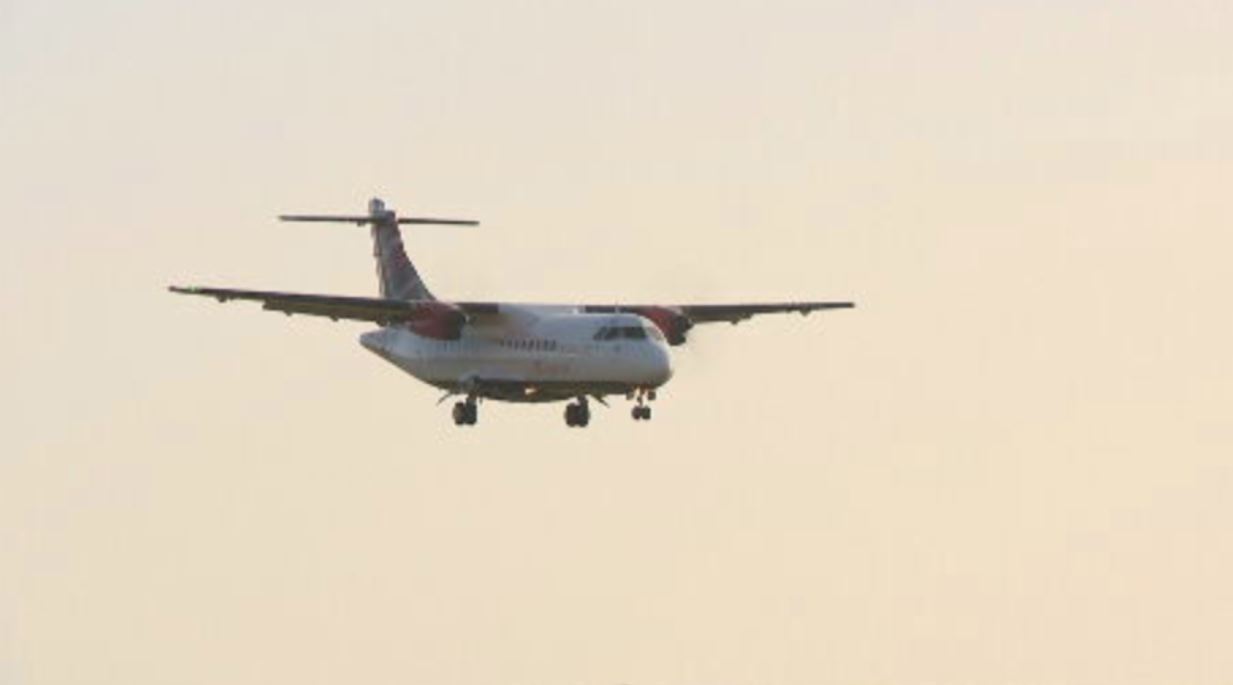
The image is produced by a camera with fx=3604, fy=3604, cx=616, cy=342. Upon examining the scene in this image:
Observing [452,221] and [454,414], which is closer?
[454,414]

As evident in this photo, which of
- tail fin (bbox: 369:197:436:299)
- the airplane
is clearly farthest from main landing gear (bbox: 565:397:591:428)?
tail fin (bbox: 369:197:436:299)

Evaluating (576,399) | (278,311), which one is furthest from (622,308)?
(278,311)

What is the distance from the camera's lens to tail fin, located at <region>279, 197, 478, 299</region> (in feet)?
404

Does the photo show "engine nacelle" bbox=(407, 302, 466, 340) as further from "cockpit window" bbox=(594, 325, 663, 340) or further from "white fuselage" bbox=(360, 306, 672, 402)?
"cockpit window" bbox=(594, 325, 663, 340)

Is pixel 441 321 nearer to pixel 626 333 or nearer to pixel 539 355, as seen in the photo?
pixel 539 355

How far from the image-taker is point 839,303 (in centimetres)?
11750

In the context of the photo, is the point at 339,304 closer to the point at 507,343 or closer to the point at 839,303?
the point at 507,343

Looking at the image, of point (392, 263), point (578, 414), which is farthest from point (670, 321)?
point (392, 263)

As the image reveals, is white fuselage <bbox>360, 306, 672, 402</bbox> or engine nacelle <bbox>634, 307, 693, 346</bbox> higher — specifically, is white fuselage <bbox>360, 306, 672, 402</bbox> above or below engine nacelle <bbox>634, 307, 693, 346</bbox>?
below

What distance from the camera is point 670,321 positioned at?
113m

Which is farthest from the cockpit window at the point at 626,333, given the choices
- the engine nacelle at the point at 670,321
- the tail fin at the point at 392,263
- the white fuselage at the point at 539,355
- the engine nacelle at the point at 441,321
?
the tail fin at the point at 392,263

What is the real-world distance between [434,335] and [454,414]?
8.94 feet

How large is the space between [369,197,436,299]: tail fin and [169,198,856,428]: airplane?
589 centimetres

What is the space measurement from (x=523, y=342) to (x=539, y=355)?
113cm
